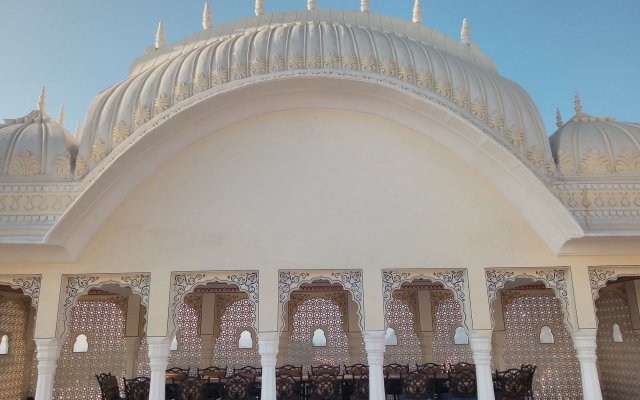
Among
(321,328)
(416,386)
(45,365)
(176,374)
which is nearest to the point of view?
(45,365)

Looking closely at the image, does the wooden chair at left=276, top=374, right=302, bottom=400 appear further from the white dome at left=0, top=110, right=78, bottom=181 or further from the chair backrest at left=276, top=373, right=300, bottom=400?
the white dome at left=0, top=110, right=78, bottom=181

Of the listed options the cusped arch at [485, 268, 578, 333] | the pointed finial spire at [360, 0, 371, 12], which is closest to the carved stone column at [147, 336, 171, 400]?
the cusped arch at [485, 268, 578, 333]

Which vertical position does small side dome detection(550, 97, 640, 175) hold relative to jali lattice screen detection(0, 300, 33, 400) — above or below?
above

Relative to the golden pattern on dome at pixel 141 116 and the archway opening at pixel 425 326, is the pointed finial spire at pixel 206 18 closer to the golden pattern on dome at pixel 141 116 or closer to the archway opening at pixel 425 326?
the golden pattern on dome at pixel 141 116

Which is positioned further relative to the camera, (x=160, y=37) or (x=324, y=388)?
(x=160, y=37)

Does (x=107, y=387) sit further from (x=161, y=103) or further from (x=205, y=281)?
(x=161, y=103)

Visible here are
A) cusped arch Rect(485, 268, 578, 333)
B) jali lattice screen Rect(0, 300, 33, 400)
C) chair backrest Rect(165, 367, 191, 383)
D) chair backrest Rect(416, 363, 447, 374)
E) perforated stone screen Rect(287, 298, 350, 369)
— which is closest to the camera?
cusped arch Rect(485, 268, 578, 333)

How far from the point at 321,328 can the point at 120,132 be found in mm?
5001

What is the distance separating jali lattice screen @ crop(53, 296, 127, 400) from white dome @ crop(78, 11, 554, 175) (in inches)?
139

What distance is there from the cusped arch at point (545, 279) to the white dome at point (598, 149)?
1498 millimetres

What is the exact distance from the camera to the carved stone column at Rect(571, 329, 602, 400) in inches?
242

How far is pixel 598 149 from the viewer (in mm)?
7207

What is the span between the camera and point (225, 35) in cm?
854

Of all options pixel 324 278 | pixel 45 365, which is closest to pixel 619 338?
pixel 324 278
